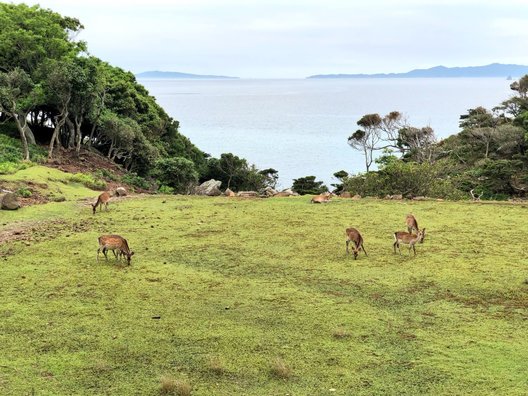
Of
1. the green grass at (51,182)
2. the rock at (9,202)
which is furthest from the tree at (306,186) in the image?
the rock at (9,202)

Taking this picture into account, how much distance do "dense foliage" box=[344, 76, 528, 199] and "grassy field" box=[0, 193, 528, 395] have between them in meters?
7.86

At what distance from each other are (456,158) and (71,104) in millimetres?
30179

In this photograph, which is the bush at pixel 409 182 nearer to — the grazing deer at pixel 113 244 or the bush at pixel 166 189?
the bush at pixel 166 189

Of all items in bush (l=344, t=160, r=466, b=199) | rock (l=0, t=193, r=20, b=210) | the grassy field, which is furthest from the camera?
bush (l=344, t=160, r=466, b=199)

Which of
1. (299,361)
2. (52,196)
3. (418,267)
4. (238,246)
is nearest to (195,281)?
(238,246)

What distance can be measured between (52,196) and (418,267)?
1440 cm

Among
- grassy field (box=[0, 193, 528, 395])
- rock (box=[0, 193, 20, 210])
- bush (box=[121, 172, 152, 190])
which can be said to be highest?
bush (box=[121, 172, 152, 190])

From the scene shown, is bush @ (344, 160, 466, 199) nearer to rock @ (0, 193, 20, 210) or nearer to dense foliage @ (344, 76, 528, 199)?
dense foliage @ (344, 76, 528, 199)

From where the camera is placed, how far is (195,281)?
10.8m

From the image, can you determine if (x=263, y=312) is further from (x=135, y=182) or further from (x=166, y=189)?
(x=166, y=189)

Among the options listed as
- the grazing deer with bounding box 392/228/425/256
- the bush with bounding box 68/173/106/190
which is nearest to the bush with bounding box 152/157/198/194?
the bush with bounding box 68/173/106/190

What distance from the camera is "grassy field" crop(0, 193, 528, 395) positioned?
276 inches

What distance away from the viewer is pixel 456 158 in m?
44.1

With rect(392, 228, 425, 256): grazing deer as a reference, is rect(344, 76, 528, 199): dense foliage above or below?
above
